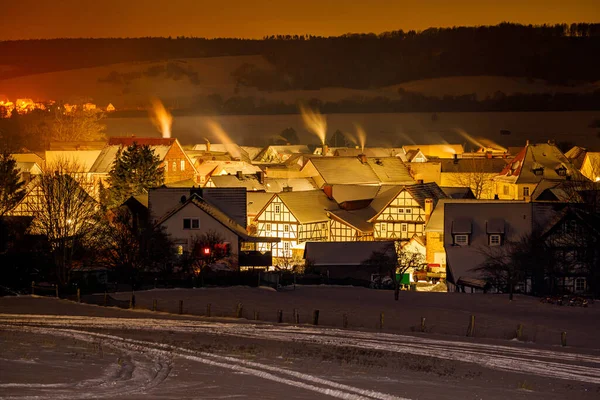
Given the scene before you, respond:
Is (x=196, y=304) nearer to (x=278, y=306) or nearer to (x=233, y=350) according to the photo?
(x=278, y=306)

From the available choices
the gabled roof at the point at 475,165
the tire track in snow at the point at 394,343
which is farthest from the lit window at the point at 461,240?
the gabled roof at the point at 475,165

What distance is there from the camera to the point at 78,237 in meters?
49.1

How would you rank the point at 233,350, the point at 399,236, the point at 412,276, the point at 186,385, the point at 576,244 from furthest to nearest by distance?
the point at 399,236 < the point at 412,276 < the point at 576,244 < the point at 233,350 < the point at 186,385

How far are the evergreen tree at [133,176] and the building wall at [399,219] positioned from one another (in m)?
16.6

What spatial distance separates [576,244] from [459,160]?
186 feet

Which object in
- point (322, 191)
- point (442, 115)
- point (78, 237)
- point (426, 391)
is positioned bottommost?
point (426, 391)

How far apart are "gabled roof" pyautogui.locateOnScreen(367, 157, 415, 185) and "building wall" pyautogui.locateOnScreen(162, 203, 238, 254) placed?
1641 inches

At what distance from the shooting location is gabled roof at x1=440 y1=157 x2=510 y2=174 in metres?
104

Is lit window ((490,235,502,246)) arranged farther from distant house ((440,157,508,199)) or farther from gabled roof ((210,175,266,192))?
distant house ((440,157,508,199))

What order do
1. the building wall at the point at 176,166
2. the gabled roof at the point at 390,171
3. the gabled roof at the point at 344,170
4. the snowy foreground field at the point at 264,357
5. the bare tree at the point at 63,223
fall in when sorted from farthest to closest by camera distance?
the gabled roof at the point at 390,171 < the building wall at the point at 176,166 < the gabled roof at the point at 344,170 < the bare tree at the point at 63,223 < the snowy foreground field at the point at 264,357

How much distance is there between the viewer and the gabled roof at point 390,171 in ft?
317

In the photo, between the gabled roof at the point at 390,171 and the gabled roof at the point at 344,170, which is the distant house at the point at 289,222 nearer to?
the gabled roof at the point at 344,170

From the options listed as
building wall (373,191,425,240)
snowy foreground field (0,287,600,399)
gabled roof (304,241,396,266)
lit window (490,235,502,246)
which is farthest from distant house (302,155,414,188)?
snowy foreground field (0,287,600,399)

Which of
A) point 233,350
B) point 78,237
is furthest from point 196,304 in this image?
point 233,350
